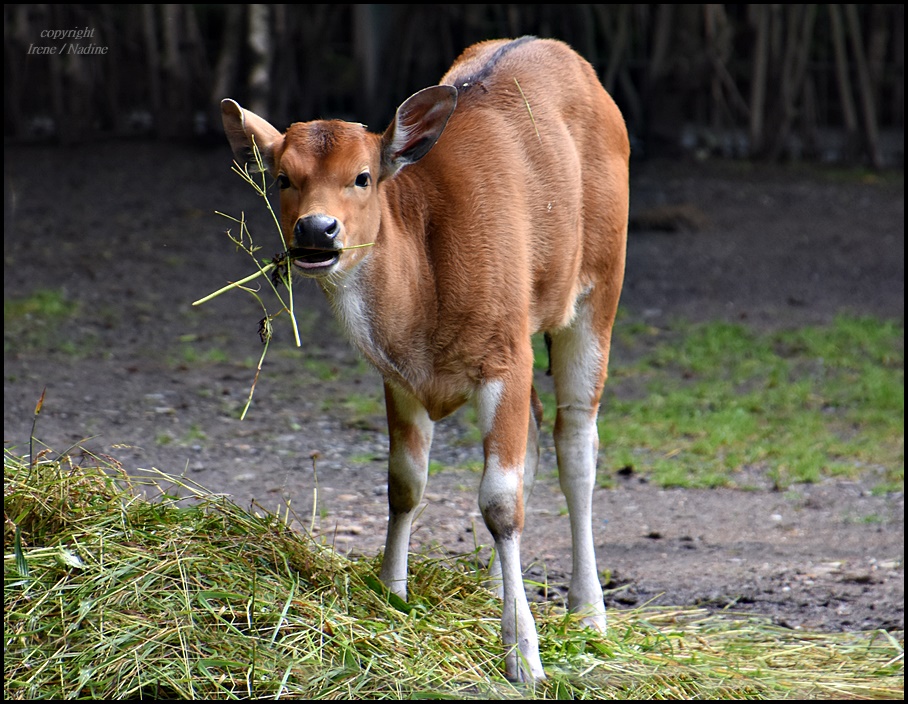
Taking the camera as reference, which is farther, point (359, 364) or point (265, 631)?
point (359, 364)

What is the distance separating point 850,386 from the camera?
846cm

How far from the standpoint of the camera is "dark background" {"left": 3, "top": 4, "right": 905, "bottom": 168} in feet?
44.9

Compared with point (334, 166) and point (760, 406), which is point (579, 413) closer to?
point (334, 166)

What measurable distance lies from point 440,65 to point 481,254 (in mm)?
10854

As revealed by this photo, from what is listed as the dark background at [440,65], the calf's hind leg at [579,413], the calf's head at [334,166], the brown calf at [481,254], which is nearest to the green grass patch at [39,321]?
the dark background at [440,65]

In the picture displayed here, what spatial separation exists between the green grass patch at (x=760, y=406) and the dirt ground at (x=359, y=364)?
1.04 ft

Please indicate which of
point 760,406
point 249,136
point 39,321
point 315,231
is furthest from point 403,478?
point 39,321

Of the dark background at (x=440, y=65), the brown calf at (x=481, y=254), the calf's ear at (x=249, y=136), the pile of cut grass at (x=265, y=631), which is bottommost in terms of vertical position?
the dark background at (x=440, y=65)

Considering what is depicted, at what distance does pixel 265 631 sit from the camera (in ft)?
13.3

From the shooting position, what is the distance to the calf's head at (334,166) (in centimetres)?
384

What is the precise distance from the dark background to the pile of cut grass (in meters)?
9.29

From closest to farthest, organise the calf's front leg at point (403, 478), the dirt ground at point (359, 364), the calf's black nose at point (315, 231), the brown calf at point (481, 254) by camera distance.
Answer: the calf's black nose at point (315, 231) < the brown calf at point (481, 254) < the calf's front leg at point (403, 478) < the dirt ground at point (359, 364)

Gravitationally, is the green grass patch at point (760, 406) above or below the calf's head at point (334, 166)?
below

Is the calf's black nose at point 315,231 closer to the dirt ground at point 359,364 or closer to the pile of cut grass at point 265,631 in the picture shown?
the pile of cut grass at point 265,631
